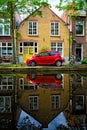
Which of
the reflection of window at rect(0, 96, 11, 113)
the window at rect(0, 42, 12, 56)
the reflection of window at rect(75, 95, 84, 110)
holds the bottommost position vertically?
the reflection of window at rect(75, 95, 84, 110)

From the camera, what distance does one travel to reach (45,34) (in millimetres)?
47250

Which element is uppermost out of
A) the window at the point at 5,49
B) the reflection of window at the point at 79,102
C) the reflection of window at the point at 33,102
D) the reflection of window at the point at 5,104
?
the window at the point at 5,49

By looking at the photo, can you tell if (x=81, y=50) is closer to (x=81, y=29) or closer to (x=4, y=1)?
(x=81, y=29)

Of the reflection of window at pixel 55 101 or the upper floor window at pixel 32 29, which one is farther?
the upper floor window at pixel 32 29

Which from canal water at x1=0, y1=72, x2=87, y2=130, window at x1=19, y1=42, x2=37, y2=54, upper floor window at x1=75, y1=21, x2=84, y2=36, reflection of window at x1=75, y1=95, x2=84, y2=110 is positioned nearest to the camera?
canal water at x1=0, y1=72, x2=87, y2=130

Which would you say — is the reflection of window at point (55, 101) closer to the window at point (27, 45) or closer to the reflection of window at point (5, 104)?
the reflection of window at point (5, 104)

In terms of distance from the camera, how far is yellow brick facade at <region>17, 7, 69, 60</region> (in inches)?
1845

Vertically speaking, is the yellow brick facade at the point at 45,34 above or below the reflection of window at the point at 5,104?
above

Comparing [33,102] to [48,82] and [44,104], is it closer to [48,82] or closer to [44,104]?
[44,104]

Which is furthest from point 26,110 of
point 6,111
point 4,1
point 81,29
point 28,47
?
point 81,29

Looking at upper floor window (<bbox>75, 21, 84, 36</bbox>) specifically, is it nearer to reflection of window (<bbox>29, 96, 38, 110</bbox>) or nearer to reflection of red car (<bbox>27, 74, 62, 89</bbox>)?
reflection of red car (<bbox>27, 74, 62, 89</bbox>)

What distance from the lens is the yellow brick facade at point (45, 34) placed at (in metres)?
46.9

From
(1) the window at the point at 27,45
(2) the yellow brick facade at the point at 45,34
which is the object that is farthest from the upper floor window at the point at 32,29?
(1) the window at the point at 27,45

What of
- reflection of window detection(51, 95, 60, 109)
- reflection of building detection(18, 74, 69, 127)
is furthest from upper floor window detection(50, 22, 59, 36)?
reflection of window detection(51, 95, 60, 109)
